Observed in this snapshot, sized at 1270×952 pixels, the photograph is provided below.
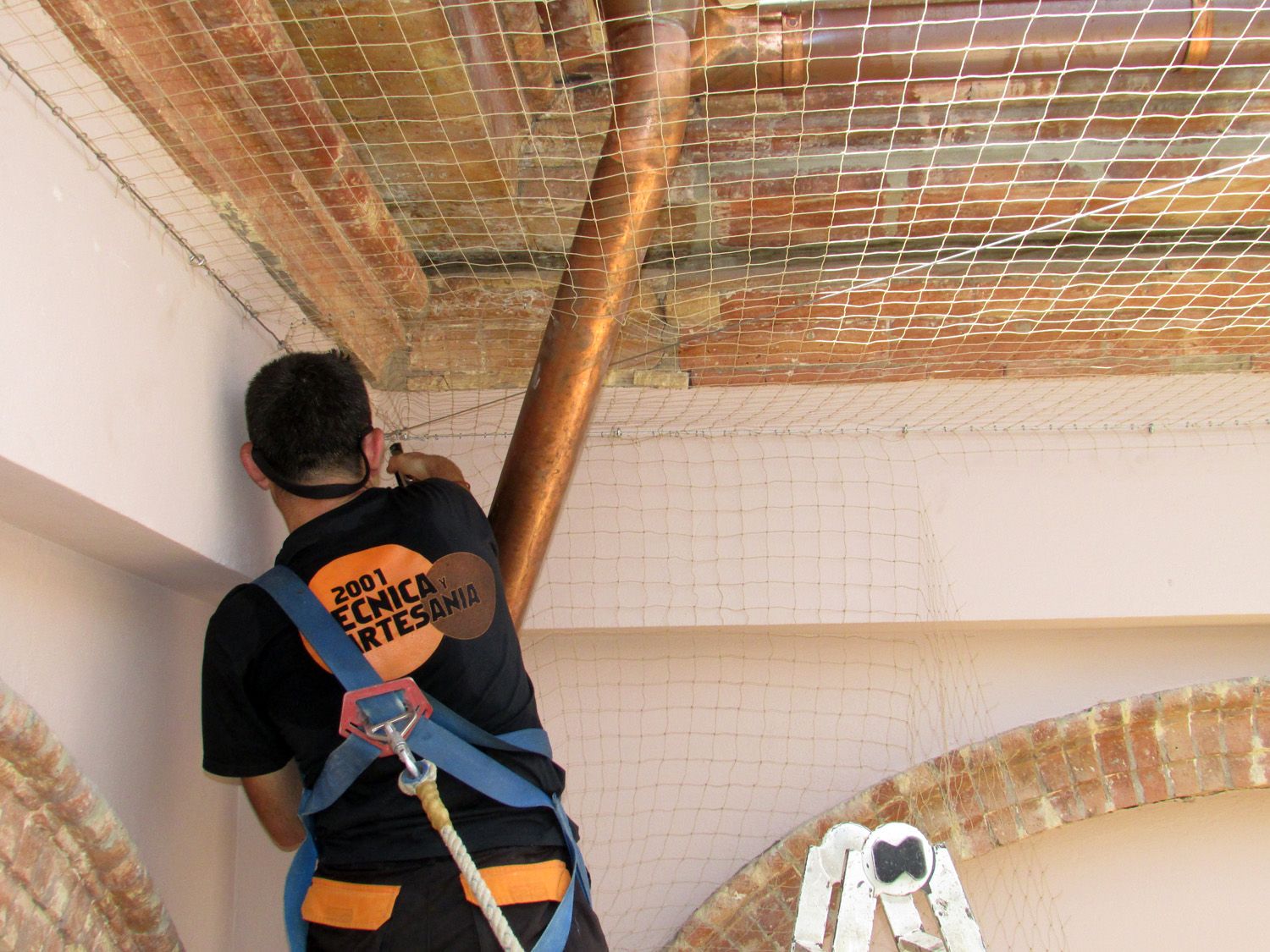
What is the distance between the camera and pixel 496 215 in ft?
7.95

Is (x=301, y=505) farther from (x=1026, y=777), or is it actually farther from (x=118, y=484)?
(x=1026, y=777)

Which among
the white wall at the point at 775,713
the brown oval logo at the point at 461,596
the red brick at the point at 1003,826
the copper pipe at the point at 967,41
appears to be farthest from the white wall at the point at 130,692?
the red brick at the point at 1003,826

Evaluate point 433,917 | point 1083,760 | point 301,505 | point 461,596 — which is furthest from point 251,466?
point 1083,760

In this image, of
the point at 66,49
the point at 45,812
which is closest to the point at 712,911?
the point at 45,812

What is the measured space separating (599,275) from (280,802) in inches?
42.2

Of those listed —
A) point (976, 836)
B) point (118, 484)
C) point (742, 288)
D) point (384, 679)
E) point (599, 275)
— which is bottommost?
point (976, 836)

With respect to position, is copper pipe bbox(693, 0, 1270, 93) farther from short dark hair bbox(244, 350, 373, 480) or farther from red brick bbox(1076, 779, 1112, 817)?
red brick bbox(1076, 779, 1112, 817)

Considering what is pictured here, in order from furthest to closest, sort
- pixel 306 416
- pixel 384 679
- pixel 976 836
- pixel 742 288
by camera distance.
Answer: pixel 976 836 < pixel 742 288 < pixel 306 416 < pixel 384 679

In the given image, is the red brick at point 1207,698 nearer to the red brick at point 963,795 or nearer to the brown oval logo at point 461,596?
the red brick at point 963,795

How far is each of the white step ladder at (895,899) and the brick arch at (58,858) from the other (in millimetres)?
1072

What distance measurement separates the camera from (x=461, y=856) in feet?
4.64

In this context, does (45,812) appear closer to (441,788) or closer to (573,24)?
(441,788)

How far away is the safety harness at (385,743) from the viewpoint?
1.56 meters

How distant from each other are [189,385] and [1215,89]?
1934mm
